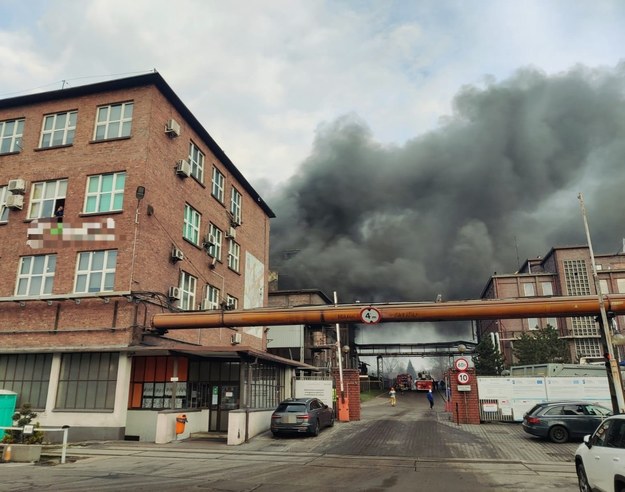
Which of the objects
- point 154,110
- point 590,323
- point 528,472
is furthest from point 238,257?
point 590,323

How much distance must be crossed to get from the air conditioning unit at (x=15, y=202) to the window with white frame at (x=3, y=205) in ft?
2.78

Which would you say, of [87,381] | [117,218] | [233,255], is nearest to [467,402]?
[233,255]

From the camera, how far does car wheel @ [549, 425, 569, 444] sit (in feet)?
61.2

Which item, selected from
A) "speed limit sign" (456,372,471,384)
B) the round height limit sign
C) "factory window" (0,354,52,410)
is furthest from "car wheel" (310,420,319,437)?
"factory window" (0,354,52,410)

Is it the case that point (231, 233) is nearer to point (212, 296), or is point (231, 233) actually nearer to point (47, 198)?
point (212, 296)

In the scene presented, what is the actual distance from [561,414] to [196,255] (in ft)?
64.3

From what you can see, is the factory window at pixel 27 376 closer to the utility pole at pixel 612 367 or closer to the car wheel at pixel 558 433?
the car wheel at pixel 558 433

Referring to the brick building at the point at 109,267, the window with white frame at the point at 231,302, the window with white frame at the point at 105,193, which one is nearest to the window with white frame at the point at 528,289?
the window with white frame at the point at 231,302

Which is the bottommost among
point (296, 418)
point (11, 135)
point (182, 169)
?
point (296, 418)

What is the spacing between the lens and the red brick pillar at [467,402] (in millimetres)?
25016

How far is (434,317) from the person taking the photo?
65.1 ft

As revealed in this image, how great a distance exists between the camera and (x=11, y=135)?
1048 inches

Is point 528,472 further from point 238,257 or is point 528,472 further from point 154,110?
point 238,257

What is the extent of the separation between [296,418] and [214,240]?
13.8m
